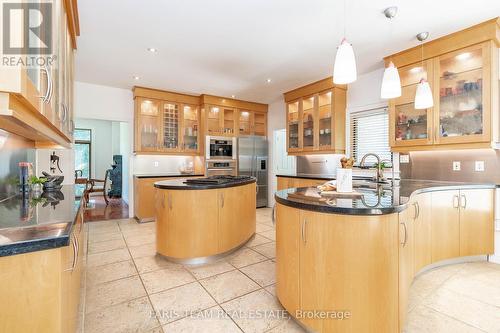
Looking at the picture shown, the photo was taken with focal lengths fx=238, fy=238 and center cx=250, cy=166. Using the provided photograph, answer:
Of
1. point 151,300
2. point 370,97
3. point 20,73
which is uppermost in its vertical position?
point 370,97

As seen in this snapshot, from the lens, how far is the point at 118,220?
15.5ft

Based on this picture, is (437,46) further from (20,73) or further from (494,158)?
(20,73)

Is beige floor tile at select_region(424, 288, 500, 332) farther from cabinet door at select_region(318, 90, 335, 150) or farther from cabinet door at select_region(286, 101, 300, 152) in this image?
cabinet door at select_region(286, 101, 300, 152)

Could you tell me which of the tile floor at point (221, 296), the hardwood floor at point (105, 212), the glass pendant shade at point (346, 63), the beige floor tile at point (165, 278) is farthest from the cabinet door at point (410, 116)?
the hardwood floor at point (105, 212)

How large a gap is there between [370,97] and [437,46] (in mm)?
1143

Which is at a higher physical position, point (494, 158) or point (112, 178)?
point (494, 158)

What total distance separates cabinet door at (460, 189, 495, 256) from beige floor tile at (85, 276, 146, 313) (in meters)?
3.39

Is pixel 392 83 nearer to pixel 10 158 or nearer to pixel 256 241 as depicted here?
pixel 256 241

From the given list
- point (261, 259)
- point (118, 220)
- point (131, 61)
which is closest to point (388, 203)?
point (261, 259)

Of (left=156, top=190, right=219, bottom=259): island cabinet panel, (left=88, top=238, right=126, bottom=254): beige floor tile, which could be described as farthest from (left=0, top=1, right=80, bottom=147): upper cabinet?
(left=88, top=238, right=126, bottom=254): beige floor tile

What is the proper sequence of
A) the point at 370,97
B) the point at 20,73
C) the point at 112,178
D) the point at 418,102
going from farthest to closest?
the point at 112,178, the point at 370,97, the point at 418,102, the point at 20,73

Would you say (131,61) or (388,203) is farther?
(131,61)

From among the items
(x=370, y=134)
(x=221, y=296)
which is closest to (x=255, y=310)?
(x=221, y=296)

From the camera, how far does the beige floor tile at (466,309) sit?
167cm
